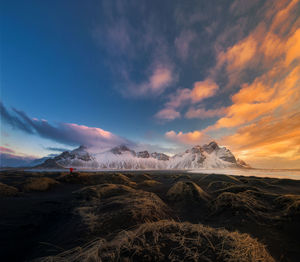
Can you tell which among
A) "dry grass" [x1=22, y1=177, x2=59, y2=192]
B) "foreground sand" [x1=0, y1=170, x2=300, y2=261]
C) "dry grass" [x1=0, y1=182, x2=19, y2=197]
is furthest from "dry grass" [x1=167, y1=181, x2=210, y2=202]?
"dry grass" [x1=22, y1=177, x2=59, y2=192]

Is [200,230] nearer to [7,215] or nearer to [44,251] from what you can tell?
[44,251]

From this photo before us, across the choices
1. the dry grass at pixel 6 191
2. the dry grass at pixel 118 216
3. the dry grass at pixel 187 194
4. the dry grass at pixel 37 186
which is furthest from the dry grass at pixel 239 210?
the dry grass at pixel 37 186

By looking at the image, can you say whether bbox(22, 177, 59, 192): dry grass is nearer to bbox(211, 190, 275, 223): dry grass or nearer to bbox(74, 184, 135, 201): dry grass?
bbox(74, 184, 135, 201): dry grass

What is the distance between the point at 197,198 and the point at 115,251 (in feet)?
31.8

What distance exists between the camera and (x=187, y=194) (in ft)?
35.4

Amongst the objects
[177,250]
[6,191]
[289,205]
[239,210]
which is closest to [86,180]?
[6,191]

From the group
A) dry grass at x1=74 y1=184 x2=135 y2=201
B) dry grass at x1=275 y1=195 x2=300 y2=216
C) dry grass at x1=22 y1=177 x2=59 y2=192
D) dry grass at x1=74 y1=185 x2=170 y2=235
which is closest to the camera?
dry grass at x1=74 y1=185 x2=170 y2=235

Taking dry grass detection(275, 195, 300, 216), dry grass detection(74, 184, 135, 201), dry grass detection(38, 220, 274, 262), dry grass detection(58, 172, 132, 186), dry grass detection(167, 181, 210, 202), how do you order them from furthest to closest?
dry grass detection(58, 172, 132, 186)
dry grass detection(74, 184, 135, 201)
dry grass detection(167, 181, 210, 202)
dry grass detection(275, 195, 300, 216)
dry grass detection(38, 220, 274, 262)

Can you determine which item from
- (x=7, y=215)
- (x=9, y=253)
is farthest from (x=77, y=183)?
(x=9, y=253)

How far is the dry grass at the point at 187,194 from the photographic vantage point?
10.3 metres

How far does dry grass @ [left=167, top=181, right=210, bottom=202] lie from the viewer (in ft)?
33.9

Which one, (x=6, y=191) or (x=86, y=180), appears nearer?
(x=6, y=191)

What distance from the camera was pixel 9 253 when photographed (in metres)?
4.08

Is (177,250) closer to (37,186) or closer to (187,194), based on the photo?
(187,194)
